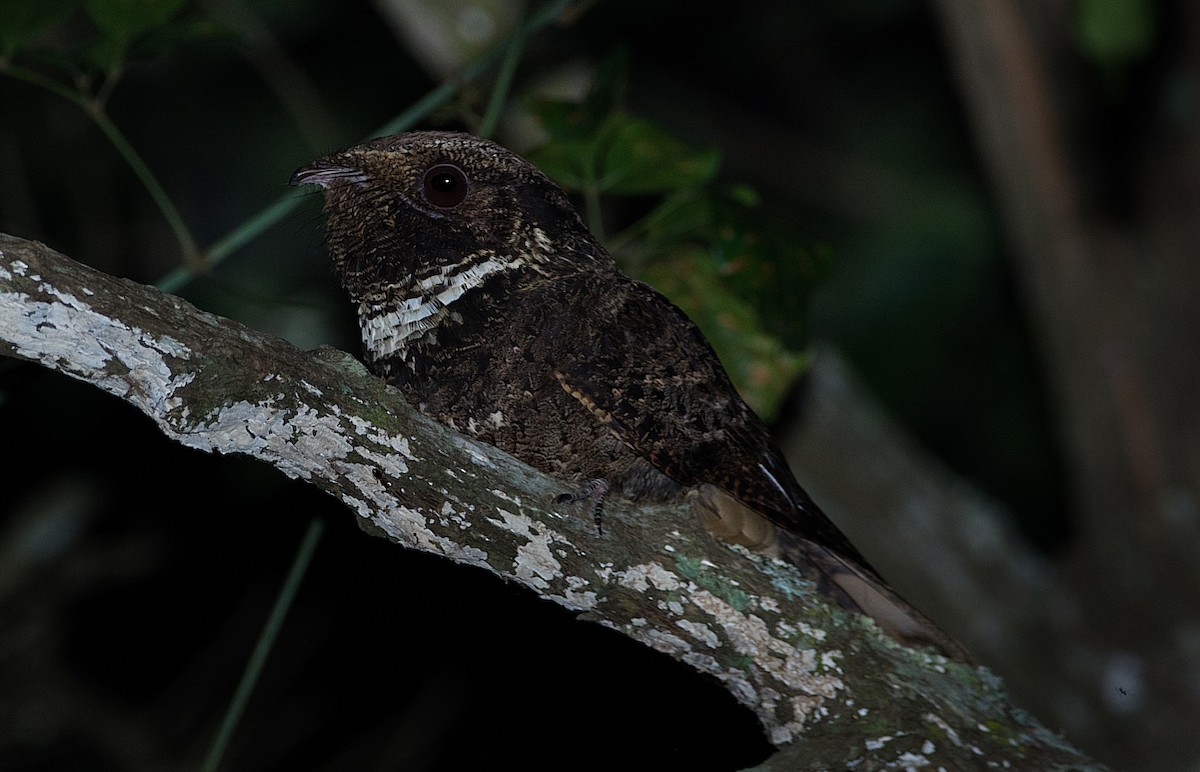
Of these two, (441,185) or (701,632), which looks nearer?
(701,632)

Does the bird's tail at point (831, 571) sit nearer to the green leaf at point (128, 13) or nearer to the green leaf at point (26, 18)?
the green leaf at point (128, 13)

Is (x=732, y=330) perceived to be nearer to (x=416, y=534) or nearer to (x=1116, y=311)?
(x=416, y=534)

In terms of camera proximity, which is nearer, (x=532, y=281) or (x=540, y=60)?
(x=532, y=281)

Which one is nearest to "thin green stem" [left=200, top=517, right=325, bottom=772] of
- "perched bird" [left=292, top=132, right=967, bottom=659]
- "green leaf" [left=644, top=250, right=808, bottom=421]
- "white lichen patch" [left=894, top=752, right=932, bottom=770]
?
"perched bird" [left=292, top=132, right=967, bottom=659]

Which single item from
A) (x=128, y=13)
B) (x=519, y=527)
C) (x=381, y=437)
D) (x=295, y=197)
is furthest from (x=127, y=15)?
(x=519, y=527)

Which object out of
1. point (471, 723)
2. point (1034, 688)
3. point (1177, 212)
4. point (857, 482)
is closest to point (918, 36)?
point (1177, 212)

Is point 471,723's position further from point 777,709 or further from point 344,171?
point 344,171

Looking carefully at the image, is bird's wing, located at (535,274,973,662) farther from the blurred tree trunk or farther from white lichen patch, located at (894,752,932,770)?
the blurred tree trunk

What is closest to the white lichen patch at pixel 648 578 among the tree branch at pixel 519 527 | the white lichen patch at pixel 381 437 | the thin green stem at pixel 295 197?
the tree branch at pixel 519 527
